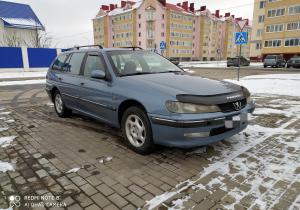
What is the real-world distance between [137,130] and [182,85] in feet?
3.28

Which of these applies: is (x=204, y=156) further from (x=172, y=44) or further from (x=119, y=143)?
(x=172, y=44)

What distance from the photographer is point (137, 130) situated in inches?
145

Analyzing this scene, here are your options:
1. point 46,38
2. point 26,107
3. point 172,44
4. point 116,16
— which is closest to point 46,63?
point 26,107

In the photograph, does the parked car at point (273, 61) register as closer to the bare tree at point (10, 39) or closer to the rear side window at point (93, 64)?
the rear side window at point (93, 64)

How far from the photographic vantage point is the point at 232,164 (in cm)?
333

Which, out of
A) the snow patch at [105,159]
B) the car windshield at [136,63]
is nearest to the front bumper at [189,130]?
the snow patch at [105,159]

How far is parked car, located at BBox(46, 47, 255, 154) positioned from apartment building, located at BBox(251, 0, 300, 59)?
4167 cm

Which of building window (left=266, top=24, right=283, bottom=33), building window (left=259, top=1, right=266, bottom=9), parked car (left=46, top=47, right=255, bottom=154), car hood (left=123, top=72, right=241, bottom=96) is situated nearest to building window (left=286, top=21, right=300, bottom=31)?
building window (left=266, top=24, right=283, bottom=33)

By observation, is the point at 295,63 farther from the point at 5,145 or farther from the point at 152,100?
the point at 5,145

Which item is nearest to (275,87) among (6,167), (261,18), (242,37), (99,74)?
(242,37)

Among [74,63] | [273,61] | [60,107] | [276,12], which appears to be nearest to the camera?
[74,63]

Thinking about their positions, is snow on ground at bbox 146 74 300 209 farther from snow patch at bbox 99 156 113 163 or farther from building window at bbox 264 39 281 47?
building window at bbox 264 39 281 47

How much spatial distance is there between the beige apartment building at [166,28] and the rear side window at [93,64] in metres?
55.6

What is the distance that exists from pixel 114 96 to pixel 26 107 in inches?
190
